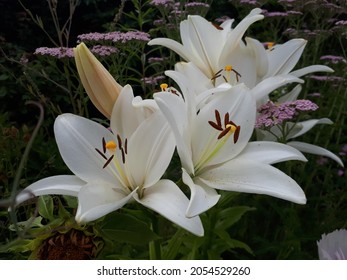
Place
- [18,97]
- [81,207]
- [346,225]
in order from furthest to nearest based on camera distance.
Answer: [18,97] < [346,225] < [81,207]

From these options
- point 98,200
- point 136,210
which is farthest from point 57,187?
point 136,210

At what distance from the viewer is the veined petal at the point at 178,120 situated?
1.66 ft

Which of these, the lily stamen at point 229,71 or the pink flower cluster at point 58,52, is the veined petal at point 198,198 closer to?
the lily stamen at point 229,71

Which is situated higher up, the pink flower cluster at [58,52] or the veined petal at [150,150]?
the veined petal at [150,150]

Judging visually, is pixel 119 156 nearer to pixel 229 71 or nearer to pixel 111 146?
pixel 111 146

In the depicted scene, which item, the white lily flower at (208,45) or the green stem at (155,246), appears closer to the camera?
the green stem at (155,246)

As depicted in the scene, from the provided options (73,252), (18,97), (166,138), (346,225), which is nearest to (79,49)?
(166,138)

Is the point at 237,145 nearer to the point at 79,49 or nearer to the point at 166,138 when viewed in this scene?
the point at 166,138

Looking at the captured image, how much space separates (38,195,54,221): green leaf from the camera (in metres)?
0.66

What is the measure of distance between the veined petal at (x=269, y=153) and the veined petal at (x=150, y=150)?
0.28ft

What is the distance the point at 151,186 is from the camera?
0.56 metres

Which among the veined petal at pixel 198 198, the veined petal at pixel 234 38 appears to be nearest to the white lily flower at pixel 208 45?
the veined petal at pixel 234 38

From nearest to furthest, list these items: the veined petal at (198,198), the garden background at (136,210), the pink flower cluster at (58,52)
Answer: the veined petal at (198,198), the garden background at (136,210), the pink flower cluster at (58,52)
